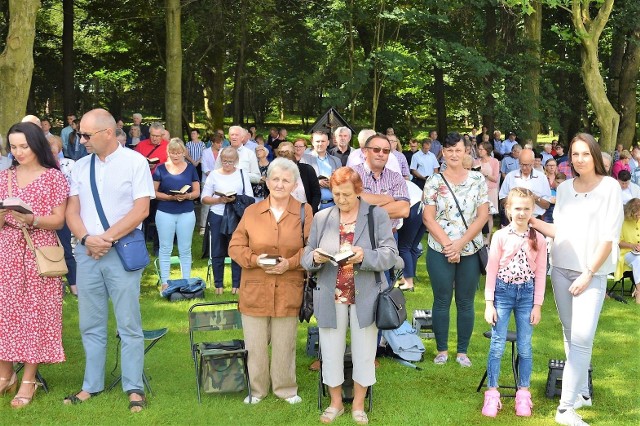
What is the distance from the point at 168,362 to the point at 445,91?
22111 millimetres

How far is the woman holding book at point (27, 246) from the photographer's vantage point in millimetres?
5602

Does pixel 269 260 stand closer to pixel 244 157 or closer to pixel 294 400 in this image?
pixel 294 400

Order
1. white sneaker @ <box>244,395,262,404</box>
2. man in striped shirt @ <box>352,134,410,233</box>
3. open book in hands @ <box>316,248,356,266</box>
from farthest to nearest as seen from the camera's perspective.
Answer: man in striped shirt @ <box>352,134,410,233</box> < white sneaker @ <box>244,395,262,404</box> < open book in hands @ <box>316,248,356,266</box>

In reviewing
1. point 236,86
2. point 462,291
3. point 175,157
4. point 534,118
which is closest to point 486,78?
point 534,118

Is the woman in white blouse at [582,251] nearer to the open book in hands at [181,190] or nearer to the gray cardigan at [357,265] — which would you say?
the gray cardigan at [357,265]

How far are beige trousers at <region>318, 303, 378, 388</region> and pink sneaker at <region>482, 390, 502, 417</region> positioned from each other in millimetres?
900

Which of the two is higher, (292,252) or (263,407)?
(292,252)

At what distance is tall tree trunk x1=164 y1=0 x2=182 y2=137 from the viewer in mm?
17188

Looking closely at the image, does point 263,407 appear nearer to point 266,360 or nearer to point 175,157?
point 266,360

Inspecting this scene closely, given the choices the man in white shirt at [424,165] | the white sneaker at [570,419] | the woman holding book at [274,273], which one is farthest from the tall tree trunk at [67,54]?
the white sneaker at [570,419]

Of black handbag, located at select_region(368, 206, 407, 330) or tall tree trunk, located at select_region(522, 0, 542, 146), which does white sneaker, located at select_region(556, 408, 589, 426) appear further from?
tall tree trunk, located at select_region(522, 0, 542, 146)

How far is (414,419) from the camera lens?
5.64 meters

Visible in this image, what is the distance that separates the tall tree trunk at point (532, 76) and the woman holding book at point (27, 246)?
63.1ft

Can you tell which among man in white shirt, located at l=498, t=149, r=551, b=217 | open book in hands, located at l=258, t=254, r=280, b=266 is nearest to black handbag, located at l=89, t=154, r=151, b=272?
open book in hands, located at l=258, t=254, r=280, b=266
